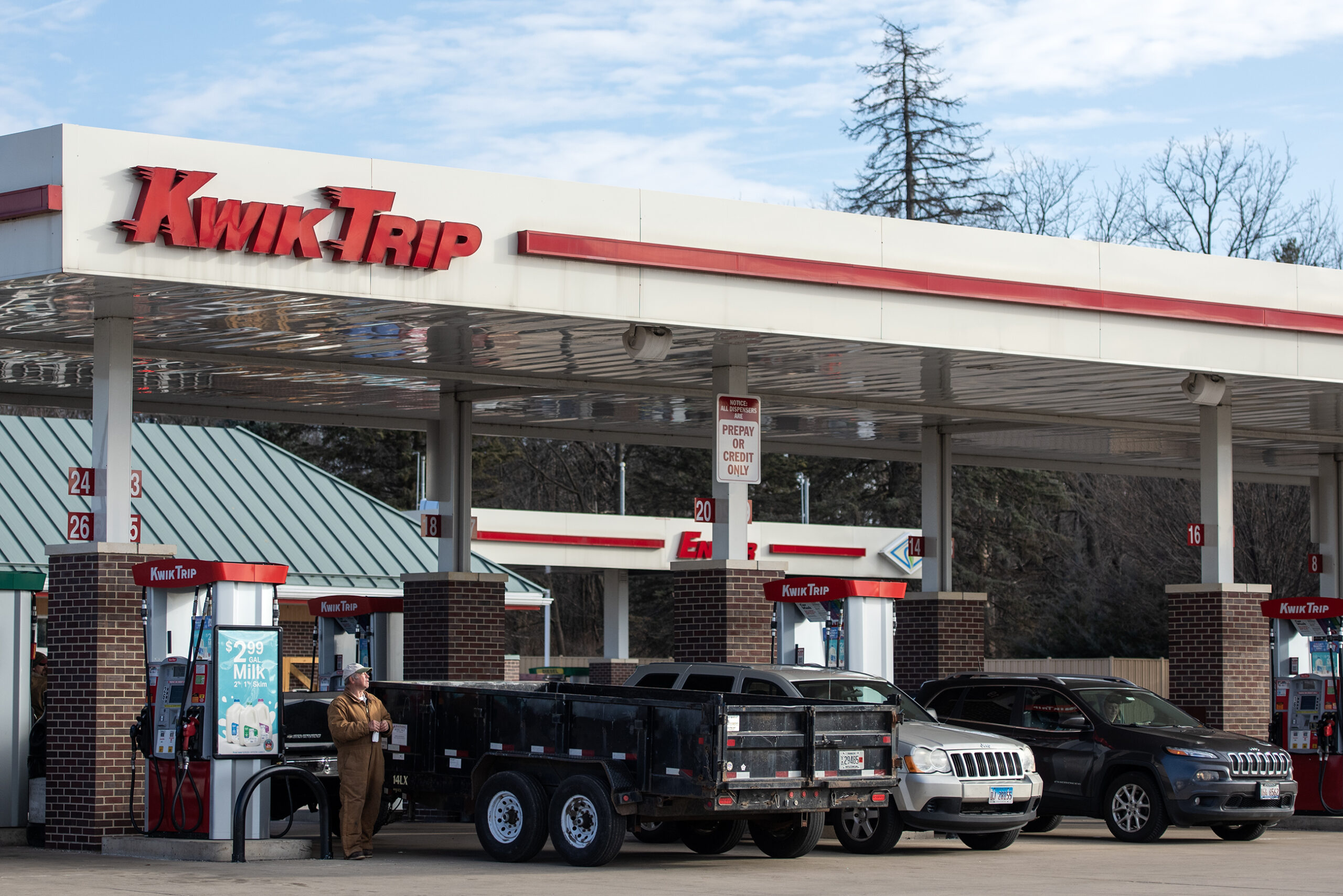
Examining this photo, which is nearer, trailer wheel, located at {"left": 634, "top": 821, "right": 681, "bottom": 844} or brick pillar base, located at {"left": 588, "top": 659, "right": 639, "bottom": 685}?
trailer wheel, located at {"left": 634, "top": 821, "right": 681, "bottom": 844}

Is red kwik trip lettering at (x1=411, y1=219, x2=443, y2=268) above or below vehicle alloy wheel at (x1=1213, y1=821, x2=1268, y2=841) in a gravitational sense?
above

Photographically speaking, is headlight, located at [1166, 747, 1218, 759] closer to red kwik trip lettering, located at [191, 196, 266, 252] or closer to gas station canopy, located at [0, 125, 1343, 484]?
gas station canopy, located at [0, 125, 1343, 484]

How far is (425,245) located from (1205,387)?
1010 cm

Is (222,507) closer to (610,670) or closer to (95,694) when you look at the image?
(610,670)

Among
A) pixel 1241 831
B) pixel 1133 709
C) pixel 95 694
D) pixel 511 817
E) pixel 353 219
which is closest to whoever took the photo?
pixel 511 817

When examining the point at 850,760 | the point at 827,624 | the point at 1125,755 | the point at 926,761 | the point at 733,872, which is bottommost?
the point at 733,872

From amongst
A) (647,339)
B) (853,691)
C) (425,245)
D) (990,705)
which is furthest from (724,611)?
(425,245)

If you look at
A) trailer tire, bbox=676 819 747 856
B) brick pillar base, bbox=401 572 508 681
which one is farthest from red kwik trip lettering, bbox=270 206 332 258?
brick pillar base, bbox=401 572 508 681

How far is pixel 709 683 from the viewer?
1728cm

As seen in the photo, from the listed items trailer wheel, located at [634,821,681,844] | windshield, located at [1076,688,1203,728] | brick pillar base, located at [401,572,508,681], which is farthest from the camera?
brick pillar base, located at [401,572,508,681]

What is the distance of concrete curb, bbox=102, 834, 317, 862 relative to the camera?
15.7 meters

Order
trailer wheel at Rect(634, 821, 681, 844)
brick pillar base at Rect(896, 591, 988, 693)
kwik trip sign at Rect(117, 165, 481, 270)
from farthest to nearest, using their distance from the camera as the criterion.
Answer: brick pillar base at Rect(896, 591, 988, 693) < trailer wheel at Rect(634, 821, 681, 844) < kwik trip sign at Rect(117, 165, 481, 270)

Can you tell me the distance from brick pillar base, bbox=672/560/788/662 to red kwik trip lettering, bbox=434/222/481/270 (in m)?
5.01

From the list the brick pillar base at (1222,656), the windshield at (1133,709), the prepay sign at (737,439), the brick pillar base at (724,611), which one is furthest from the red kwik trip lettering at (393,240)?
the brick pillar base at (1222,656)
